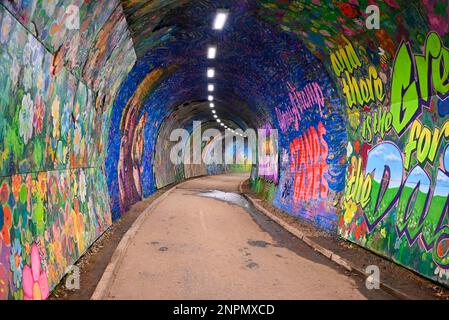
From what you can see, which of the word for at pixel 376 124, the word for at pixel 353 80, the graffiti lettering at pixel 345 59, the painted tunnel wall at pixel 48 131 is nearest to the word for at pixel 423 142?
the word for at pixel 376 124

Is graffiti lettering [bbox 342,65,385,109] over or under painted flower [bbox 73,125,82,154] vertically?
over

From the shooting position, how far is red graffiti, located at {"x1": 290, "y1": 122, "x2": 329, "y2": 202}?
1176 cm

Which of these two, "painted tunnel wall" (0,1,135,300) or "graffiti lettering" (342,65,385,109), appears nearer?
"painted tunnel wall" (0,1,135,300)

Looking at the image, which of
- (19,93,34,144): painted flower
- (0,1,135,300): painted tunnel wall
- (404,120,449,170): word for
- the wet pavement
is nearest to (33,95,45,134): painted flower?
(0,1,135,300): painted tunnel wall

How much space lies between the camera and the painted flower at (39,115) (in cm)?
569

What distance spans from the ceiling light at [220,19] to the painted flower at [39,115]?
5.29 metres

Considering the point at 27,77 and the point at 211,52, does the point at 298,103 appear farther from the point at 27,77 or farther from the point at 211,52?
the point at 27,77

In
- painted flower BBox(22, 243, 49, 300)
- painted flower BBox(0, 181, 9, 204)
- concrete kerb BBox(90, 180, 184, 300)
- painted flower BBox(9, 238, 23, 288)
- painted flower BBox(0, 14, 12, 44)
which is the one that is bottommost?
concrete kerb BBox(90, 180, 184, 300)

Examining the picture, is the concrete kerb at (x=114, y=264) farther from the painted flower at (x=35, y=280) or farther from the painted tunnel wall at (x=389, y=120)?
the painted tunnel wall at (x=389, y=120)

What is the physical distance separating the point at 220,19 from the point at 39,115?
19.1 feet

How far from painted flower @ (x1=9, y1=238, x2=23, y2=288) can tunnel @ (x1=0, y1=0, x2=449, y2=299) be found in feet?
0.08

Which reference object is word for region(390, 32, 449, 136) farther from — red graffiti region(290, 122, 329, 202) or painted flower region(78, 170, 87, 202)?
painted flower region(78, 170, 87, 202)
